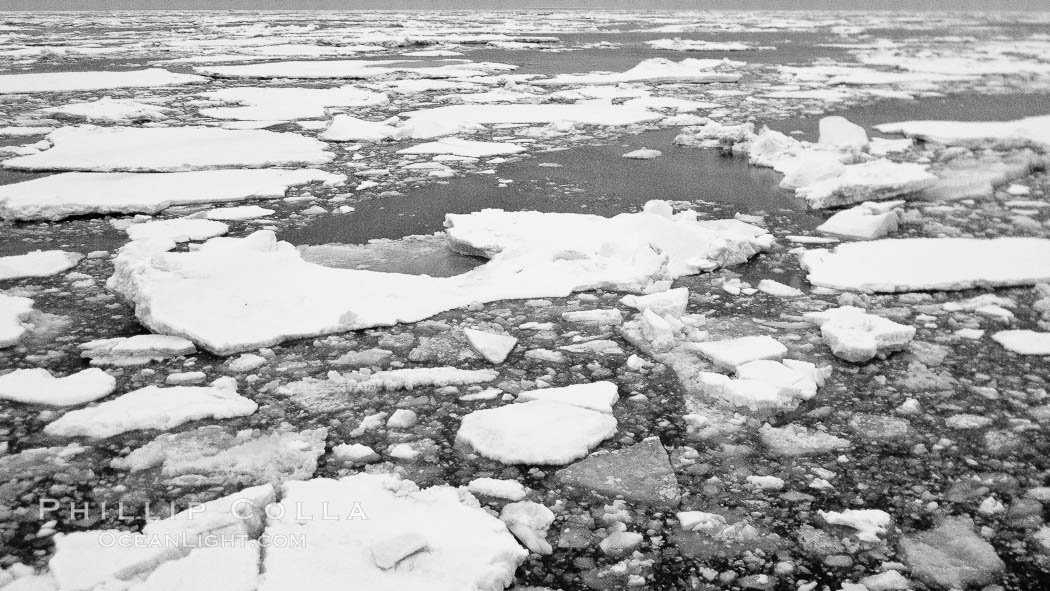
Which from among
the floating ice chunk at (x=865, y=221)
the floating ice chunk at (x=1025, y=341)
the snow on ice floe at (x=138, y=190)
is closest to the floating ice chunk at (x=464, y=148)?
the snow on ice floe at (x=138, y=190)

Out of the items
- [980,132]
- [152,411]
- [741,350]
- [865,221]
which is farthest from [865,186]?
[152,411]

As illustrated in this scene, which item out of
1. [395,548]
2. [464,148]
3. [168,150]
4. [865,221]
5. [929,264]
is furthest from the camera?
[464,148]

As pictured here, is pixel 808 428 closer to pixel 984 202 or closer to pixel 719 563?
pixel 719 563

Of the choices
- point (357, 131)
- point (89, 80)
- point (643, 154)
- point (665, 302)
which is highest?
point (89, 80)

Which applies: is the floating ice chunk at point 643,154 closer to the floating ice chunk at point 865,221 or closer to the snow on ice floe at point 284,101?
the floating ice chunk at point 865,221

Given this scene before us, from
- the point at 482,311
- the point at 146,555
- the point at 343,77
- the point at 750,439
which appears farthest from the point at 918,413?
the point at 343,77

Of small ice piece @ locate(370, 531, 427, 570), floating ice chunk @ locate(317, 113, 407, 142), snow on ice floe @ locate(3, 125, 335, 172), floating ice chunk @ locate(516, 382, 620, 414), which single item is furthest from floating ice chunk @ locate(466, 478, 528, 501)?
floating ice chunk @ locate(317, 113, 407, 142)

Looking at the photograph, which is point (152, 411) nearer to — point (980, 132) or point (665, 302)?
point (665, 302)

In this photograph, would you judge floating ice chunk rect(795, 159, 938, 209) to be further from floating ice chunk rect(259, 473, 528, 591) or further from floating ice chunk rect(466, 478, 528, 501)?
floating ice chunk rect(259, 473, 528, 591)
